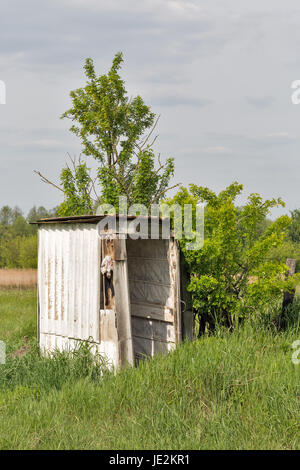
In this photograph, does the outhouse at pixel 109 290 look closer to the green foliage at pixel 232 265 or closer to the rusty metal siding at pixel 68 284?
the rusty metal siding at pixel 68 284

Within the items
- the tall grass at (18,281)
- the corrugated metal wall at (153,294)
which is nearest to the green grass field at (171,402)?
the corrugated metal wall at (153,294)

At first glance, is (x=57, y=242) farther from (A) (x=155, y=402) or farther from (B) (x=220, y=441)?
(B) (x=220, y=441)

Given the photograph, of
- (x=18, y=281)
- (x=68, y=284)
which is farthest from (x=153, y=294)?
(x=18, y=281)

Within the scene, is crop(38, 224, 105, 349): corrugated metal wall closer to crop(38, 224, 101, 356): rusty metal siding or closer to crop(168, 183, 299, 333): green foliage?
crop(38, 224, 101, 356): rusty metal siding

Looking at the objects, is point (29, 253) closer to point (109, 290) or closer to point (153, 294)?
point (153, 294)

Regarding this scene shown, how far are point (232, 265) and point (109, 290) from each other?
2182mm

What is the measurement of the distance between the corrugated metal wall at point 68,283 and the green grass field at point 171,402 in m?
1.03

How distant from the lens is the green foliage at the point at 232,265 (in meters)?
7.71

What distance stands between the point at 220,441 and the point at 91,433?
1.37 m

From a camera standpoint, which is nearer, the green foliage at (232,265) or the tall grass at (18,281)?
the green foliage at (232,265)

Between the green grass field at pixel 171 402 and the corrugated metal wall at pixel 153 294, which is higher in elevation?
the corrugated metal wall at pixel 153 294

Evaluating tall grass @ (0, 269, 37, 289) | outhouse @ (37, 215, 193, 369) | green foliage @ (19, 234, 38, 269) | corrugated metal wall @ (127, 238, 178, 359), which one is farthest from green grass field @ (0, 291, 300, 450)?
green foliage @ (19, 234, 38, 269)

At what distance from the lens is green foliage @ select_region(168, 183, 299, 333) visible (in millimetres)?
7715
